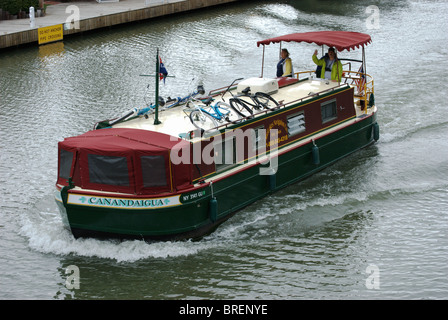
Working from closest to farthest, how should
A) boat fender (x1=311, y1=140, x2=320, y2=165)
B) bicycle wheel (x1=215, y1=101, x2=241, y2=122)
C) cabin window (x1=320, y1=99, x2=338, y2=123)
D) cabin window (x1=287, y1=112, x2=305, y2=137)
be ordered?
bicycle wheel (x1=215, y1=101, x2=241, y2=122) → cabin window (x1=287, y1=112, x2=305, y2=137) → boat fender (x1=311, y1=140, x2=320, y2=165) → cabin window (x1=320, y1=99, x2=338, y2=123)

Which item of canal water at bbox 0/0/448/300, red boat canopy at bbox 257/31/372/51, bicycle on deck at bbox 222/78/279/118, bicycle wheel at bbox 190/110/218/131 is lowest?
canal water at bbox 0/0/448/300

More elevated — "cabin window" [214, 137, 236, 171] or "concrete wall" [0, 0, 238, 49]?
"concrete wall" [0, 0, 238, 49]

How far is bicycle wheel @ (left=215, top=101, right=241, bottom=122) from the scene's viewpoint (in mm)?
15546

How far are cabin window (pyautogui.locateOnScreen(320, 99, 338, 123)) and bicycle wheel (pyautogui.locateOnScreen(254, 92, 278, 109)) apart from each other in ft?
5.54

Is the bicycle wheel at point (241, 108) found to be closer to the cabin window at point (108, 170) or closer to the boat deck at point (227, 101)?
the boat deck at point (227, 101)

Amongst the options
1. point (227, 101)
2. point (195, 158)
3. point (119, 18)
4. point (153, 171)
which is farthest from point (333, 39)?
point (119, 18)

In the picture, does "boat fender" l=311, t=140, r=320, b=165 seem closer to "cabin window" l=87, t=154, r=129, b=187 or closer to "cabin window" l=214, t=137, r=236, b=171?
"cabin window" l=214, t=137, r=236, b=171

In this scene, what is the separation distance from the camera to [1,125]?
21250 mm

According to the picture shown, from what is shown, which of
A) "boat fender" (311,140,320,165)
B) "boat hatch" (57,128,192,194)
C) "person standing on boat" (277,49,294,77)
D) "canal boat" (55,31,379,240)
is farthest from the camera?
"person standing on boat" (277,49,294,77)

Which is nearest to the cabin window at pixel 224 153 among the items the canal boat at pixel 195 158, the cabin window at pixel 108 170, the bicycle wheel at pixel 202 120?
the canal boat at pixel 195 158

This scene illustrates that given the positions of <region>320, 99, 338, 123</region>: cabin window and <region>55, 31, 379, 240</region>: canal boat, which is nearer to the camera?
<region>55, 31, 379, 240</region>: canal boat

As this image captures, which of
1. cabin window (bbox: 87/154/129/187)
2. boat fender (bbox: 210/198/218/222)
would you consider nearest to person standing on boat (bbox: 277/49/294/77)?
boat fender (bbox: 210/198/218/222)

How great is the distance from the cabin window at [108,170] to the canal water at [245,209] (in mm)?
1374
